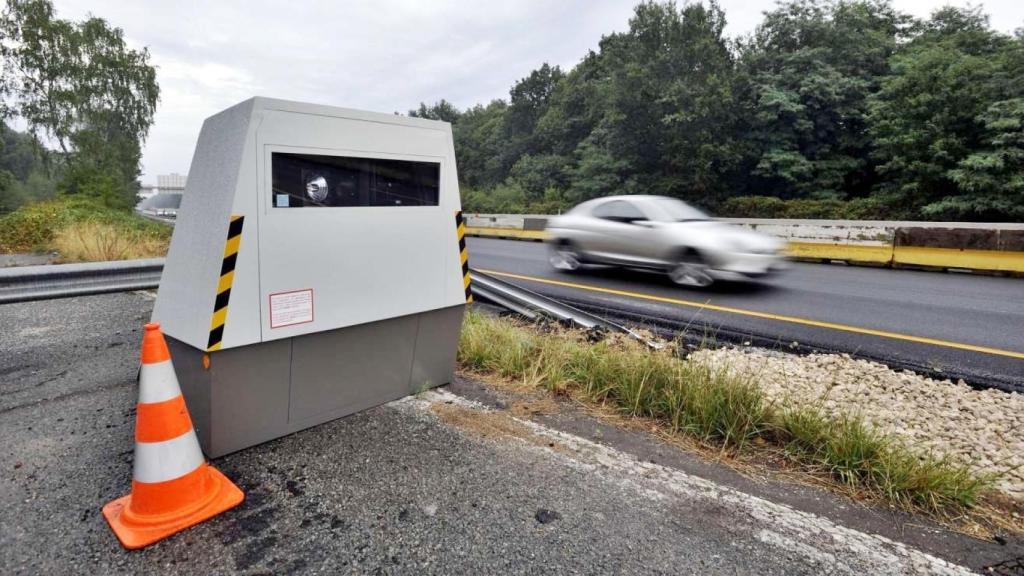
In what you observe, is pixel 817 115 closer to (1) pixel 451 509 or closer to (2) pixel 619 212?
(2) pixel 619 212

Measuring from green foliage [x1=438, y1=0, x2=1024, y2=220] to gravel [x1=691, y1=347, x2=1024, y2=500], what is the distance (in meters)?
25.0

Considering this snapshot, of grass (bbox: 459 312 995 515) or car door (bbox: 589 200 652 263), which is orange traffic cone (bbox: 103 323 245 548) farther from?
car door (bbox: 589 200 652 263)

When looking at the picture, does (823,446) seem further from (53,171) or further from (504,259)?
(53,171)

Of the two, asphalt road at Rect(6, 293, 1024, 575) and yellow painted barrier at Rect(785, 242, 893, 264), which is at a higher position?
yellow painted barrier at Rect(785, 242, 893, 264)

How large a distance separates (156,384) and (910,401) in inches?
201

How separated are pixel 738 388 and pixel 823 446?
1.82ft

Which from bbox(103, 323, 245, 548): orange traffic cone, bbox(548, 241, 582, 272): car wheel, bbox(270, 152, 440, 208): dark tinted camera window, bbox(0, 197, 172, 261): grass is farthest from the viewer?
bbox(548, 241, 582, 272): car wheel

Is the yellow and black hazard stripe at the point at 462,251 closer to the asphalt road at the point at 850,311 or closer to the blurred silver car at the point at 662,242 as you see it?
the asphalt road at the point at 850,311

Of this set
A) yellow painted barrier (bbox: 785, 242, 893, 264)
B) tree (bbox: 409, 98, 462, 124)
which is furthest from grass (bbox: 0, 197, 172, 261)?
tree (bbox: 409, 98, 462, 124)

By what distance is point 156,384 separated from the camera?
2.37 metres

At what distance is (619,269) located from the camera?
36.4ft

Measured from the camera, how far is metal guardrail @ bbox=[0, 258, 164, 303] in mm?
5430

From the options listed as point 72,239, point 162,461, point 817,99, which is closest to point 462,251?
point 162,461

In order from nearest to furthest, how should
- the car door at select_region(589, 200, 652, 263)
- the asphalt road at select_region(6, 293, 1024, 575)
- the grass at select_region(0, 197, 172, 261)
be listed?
the asphalt road at select_region(6, 293, 1024, 575), the grass at select_region(0, 197, 172, 261), the car door at select_region(589, 200, 652, 263)
